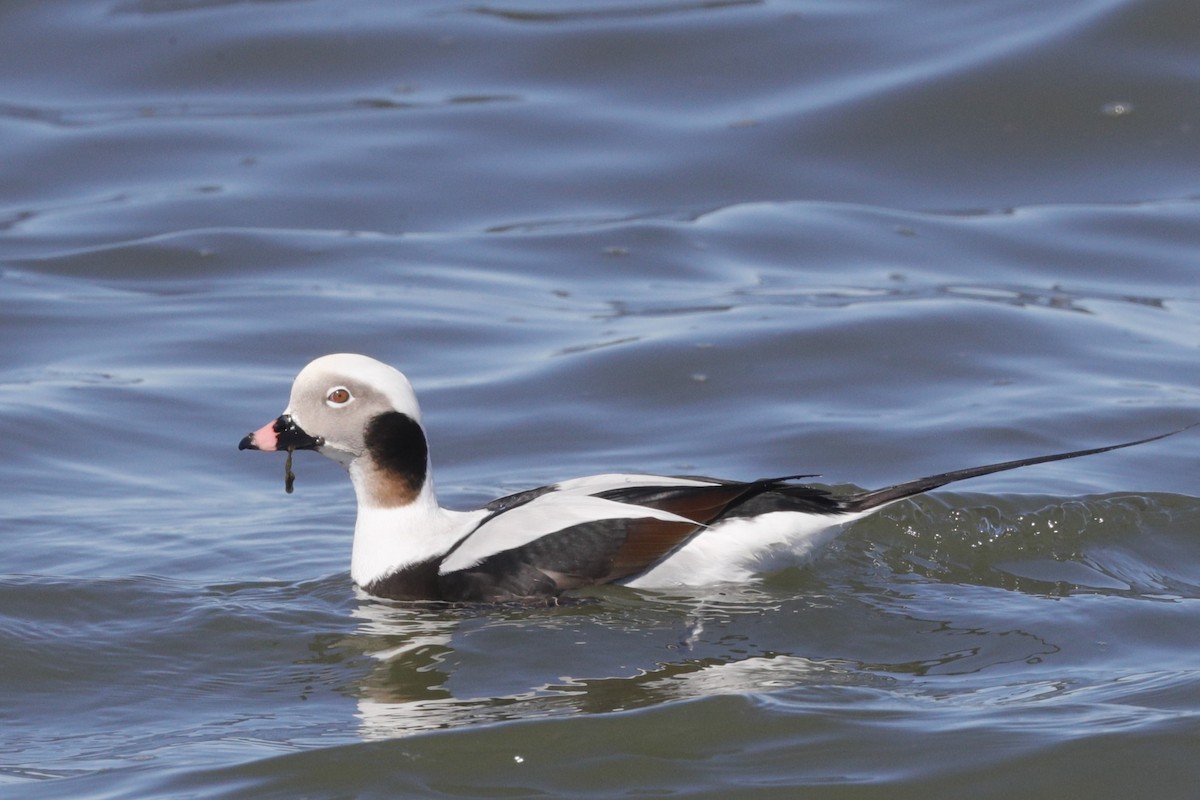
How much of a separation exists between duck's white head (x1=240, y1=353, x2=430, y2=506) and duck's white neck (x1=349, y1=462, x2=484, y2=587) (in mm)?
30

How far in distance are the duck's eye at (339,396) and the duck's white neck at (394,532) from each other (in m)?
0.25

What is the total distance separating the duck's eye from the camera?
18.4 ft

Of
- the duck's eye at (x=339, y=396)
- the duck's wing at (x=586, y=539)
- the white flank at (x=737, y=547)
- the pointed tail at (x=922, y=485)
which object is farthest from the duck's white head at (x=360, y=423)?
the pointed tail at (x=922, y=485)

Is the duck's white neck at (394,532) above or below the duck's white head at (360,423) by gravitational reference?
below

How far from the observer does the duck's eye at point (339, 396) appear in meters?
5.60

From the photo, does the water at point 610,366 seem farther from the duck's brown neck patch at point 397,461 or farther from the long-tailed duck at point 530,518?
the duck's brown neck patch at point 397,461

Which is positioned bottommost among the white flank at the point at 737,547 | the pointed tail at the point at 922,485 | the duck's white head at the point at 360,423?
the white flank at the point at 737,547

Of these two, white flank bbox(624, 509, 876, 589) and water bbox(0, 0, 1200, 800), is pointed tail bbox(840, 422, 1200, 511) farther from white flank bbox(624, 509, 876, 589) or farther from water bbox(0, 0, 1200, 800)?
water bbox(0, 0, 1200, 800)

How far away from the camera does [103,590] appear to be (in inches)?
228

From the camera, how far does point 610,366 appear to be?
854 cm

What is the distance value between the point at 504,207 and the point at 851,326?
3319mm

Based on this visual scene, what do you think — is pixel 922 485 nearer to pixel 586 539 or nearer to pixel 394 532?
pixel 586 539

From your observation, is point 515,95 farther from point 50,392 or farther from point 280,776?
point 280,776

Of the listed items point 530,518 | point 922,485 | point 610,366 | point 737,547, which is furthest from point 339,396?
point 610,366
